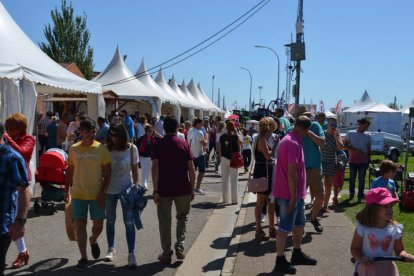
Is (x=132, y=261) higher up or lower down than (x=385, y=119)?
lower down

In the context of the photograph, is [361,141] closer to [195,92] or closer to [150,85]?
[150,85]

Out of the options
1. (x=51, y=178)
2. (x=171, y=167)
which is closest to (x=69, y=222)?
(x=171, y=167)

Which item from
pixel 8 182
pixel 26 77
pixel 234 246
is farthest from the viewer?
pixel 26 77

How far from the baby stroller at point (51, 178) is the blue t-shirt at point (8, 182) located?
512 centimetres

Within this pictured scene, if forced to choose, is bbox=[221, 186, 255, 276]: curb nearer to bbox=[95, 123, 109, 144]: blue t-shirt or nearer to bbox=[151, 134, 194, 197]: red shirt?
bbox=[151, 134, 194, 197]: red shirt

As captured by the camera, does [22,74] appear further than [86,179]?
Yes

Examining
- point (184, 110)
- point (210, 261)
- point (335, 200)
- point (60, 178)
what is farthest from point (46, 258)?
point (184, 110)

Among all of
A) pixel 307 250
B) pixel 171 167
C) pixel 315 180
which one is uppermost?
pixel 171 167

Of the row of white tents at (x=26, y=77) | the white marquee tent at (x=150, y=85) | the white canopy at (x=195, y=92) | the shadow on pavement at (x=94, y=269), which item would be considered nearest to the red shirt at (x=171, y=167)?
the shadow on pavement at (x=94, y=269)

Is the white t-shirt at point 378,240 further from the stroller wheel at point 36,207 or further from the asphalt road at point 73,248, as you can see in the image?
the stroller wheel at point 36,207

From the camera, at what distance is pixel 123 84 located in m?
26.6

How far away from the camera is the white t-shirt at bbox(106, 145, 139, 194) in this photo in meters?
6.18

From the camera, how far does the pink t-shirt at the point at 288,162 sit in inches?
229

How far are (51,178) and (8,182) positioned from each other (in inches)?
205
